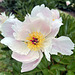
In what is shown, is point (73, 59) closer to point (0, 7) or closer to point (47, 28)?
point (47, 28)

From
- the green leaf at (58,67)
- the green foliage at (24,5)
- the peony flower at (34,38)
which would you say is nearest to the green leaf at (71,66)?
the green leaf at (58,67)

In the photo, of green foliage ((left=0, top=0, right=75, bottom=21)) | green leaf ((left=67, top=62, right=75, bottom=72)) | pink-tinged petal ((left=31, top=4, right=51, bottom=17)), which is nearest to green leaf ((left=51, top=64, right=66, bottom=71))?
green leaf ((left=67, top=62, right=75, bottom=72))

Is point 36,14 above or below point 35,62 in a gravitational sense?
above

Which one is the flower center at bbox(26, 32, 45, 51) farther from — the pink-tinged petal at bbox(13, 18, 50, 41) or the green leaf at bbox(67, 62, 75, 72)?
the green leaf at bbox(67, 62, 75, 72)

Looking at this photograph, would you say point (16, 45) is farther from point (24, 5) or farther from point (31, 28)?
point (24, 5)

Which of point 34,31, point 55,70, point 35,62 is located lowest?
point 55,70

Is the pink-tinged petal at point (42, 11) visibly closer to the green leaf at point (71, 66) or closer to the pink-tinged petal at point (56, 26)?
the pink-tinged petal at point (56, 26)

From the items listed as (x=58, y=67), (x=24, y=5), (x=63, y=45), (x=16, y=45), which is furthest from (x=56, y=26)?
(x=24, y=5)

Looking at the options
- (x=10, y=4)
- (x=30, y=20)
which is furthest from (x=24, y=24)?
(x=10, y=4)
